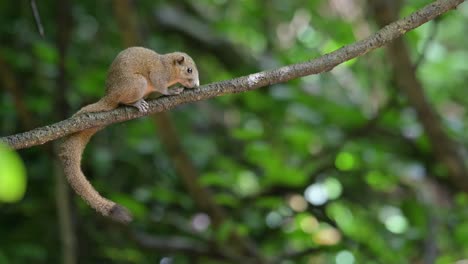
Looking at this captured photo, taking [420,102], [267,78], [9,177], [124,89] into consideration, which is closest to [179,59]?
[124,89]

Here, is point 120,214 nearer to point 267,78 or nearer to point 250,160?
point 267,78

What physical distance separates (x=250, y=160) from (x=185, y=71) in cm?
202

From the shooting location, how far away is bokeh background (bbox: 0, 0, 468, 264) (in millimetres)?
4500

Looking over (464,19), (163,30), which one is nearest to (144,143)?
(163,30)

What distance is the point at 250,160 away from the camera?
16.0 ft

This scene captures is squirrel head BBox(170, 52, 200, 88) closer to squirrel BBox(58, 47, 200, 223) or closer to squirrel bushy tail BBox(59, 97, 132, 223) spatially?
squirrel BBox(58, 47, 200, 223)

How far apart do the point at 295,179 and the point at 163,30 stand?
2618mm

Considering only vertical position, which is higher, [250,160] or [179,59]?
[250,160]

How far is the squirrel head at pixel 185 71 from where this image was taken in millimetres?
2898

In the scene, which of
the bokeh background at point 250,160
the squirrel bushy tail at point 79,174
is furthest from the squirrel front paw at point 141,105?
the bokeh background at point 250,160

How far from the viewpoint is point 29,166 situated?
5227 millimetres

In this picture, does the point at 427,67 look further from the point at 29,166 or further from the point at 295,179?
the point at 29,166

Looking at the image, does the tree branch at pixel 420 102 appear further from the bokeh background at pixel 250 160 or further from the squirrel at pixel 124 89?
the squirrel at pixel 124 89

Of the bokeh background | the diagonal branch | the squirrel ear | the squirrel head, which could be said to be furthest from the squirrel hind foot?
the bokeh background
